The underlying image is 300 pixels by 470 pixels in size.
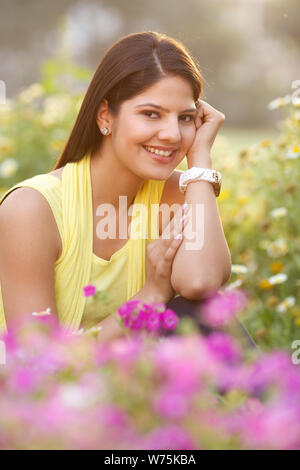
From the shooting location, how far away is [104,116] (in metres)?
1.72

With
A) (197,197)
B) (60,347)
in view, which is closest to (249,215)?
(197,197)

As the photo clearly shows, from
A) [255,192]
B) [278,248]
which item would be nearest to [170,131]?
[278,248]

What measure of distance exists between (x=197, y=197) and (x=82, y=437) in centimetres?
119

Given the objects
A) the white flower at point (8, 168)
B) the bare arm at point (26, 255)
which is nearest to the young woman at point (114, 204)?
the bare arm at point (26, 255)

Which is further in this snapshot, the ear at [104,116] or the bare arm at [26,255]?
the ear at [104,116]

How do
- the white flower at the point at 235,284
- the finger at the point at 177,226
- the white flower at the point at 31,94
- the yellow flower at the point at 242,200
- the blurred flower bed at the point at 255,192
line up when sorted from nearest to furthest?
1. the finger at the point at 177,226
2. the white flower at the point at 235,284
3. the blurred flower bed at the point at 255,192
4. the yellow flower at the point at 242,200
5. the white flower at the point at 31,94

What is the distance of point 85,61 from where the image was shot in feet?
20.9

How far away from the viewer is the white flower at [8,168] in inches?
128

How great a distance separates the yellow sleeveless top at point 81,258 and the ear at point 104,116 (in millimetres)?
115

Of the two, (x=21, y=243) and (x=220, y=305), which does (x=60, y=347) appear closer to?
(x=220, y=305)

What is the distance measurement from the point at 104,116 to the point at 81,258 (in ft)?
1.27

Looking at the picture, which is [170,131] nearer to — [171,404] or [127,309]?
[127,309]

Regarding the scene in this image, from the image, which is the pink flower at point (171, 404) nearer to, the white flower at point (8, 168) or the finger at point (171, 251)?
the finger at point (171, 251)

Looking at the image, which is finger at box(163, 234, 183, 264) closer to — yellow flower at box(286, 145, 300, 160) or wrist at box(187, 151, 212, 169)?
wrist at box(187, 151, 212, 169)
